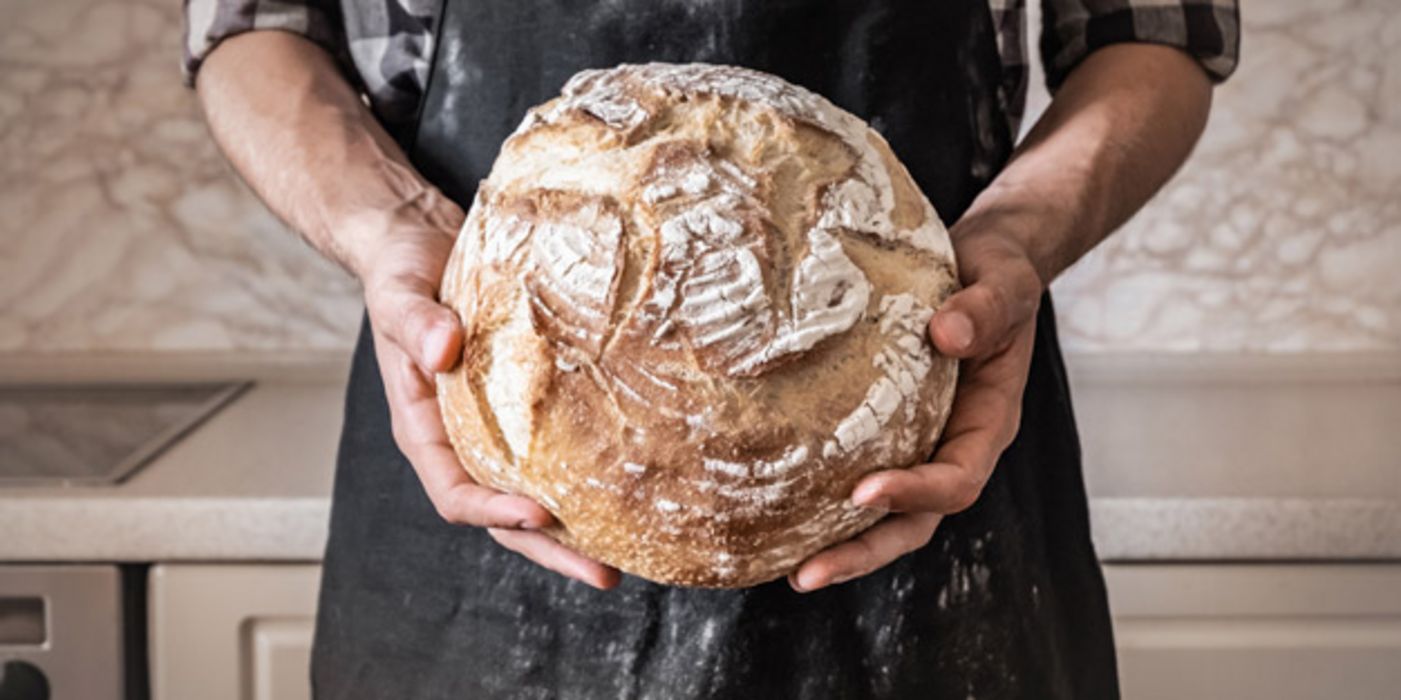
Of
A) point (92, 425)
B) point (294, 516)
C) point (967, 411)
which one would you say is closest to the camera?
point (967, 411)

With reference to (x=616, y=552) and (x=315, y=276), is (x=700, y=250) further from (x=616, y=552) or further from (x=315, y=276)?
(x=315, y=276)

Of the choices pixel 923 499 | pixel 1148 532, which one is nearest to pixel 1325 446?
pixel 1148 532

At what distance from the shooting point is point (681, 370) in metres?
0.76

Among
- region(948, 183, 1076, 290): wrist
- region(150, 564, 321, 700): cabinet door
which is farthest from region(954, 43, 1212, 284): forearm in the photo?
region(150, 564, 321, 700): cabinet door

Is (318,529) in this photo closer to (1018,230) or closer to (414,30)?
(414,30)

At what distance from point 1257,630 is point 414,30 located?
44.4 inches

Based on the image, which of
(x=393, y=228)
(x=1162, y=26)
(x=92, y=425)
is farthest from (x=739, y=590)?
(x=92, y=425)

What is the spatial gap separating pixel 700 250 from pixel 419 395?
239 mm

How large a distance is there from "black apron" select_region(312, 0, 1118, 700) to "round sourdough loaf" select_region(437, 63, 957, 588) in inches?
6.7

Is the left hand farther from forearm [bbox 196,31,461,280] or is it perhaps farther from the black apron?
forearm [bbox 196,31,461,280]

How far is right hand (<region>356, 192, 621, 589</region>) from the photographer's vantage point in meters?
0.80

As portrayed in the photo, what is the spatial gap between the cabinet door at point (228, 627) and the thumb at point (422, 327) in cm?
73

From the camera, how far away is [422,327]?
807 mm

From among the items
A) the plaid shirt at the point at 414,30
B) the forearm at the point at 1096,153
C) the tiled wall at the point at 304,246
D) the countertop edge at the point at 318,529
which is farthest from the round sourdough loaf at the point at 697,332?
the tiled wall at the point at 304,246
